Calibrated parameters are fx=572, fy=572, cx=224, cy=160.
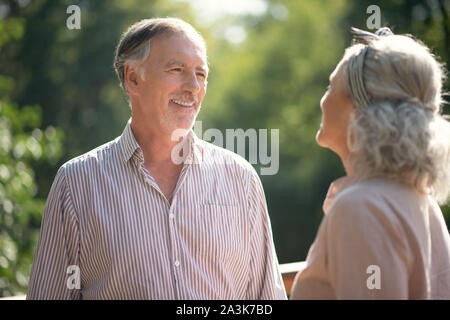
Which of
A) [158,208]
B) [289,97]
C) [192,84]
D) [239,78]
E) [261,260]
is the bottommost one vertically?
[261,260]

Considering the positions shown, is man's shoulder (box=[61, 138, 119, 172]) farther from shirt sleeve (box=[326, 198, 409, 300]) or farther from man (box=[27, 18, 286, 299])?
shirt sleeve (box=[326, 198, 409, 300])

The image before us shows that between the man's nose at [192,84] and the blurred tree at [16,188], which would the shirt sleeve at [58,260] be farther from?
the blurred tree at [16,188]

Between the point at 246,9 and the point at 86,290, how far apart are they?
22.9 metres

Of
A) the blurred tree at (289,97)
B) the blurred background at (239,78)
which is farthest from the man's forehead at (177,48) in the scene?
the blurred tree at (289,97)

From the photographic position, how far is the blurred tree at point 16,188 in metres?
3.92

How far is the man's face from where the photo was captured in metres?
2.30

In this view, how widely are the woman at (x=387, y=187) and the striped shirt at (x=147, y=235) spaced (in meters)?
0.67

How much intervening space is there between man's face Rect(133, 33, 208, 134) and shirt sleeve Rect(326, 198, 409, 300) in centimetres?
109

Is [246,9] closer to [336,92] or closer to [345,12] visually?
[345,12]

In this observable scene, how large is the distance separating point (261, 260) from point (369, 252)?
998 mm

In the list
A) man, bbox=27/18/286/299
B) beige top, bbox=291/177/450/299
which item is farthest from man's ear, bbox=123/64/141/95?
beige top, bbox=291/177/450/299

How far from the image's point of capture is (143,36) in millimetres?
2336

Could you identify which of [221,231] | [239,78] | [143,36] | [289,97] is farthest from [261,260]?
[239,78]

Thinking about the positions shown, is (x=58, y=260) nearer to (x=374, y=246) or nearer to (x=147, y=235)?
(x=147, y=235)
